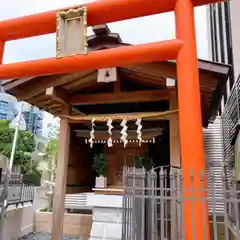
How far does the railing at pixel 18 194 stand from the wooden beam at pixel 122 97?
3.77 metres

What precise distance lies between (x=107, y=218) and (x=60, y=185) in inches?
61.0

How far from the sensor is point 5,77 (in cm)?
554

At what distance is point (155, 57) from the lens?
463 centimetres

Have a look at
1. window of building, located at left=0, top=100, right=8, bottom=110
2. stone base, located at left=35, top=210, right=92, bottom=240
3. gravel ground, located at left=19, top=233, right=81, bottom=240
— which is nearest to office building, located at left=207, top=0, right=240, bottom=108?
stone base, located at left=35, top=210, right=92, bottom=240

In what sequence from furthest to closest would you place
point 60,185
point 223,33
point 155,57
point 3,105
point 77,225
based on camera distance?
point 3,105, point 223,33, point 77,225, point 60,185, point 155,57

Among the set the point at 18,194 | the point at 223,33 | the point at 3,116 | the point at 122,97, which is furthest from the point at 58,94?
the point at 3,116

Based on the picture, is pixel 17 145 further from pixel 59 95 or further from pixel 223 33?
pixel 223 33

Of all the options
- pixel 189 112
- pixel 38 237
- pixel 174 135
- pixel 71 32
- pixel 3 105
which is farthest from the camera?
pixel 3 105

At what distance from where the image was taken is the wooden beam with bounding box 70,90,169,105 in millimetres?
7047

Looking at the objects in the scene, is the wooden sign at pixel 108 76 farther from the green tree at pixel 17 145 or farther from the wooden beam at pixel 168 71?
the green tree at pixel 17 145

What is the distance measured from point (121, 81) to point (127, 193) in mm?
4316

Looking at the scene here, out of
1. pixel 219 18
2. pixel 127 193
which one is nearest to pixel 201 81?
pixel 127 193

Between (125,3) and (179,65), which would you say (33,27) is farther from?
(179,65)

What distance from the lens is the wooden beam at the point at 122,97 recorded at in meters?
7.05
